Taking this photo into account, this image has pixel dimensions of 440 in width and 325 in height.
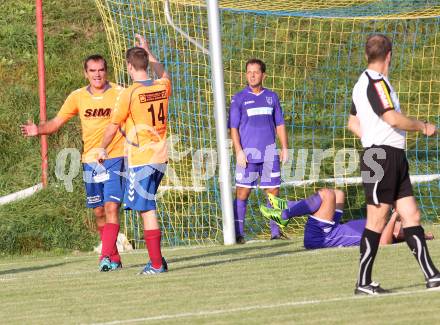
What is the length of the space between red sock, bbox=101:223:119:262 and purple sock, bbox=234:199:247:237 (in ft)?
8.70

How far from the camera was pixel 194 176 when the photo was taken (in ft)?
47.0

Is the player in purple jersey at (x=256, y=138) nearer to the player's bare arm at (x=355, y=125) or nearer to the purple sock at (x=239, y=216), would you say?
the purple sock at (x=239, y=216)

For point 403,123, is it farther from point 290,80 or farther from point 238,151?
point 290,80

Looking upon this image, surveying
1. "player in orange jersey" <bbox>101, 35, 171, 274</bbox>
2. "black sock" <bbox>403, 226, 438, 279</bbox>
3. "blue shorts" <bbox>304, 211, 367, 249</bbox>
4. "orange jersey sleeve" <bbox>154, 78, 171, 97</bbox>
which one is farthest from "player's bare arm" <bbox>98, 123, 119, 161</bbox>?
"black sock" <bbox>403, 226, 438, 279</bbox>

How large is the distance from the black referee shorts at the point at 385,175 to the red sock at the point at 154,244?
2.46 m

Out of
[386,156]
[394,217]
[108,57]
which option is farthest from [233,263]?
[108,57]

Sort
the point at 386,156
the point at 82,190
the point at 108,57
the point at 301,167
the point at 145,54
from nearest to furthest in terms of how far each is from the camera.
Result: 1. the point at 386,156
2. the point at 145,54
3. the point at 82,190
4. the point at 301,167
5. the point at 108,57

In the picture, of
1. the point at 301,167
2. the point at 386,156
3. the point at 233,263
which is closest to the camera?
the point at 386,156

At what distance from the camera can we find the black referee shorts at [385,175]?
700 centimetres

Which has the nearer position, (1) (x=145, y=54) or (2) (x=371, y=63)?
(2) (x=371, y=63)

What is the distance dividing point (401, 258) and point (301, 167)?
24.0ft

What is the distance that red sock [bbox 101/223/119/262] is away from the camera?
9.81 m

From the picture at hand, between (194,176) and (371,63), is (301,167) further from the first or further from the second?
(371,63)

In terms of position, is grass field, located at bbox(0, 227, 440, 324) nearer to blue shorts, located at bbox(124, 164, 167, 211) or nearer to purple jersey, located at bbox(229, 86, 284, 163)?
blue shorts, located at bbox(124, 164, 167, 211)
